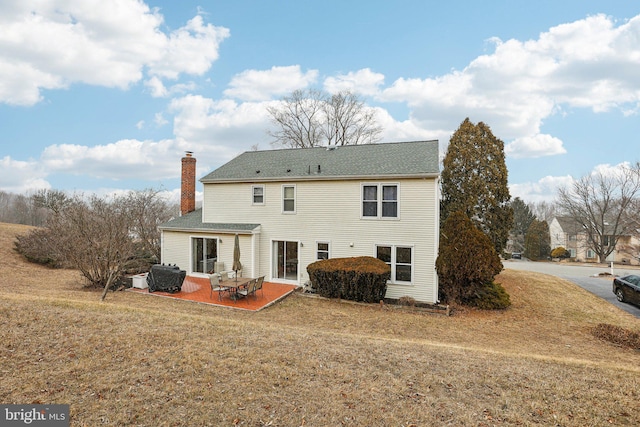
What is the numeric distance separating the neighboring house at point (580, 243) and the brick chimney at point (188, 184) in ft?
147

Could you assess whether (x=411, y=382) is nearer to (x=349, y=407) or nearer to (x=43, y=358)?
(x=349, y=407)

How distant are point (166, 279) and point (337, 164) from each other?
941 centimetres

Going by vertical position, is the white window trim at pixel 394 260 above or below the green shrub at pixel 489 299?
above

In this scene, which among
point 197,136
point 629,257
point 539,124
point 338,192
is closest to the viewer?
point 338,192

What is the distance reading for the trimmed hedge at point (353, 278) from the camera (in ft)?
42.6

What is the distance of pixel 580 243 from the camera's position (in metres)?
48.3

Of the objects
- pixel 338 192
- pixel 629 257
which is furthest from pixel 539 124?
pixel 629 257

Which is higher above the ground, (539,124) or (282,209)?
(539,124)

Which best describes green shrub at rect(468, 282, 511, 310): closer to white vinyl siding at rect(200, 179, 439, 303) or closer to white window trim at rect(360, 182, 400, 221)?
white vinyl siding at rect(200, 179, 439, 303)

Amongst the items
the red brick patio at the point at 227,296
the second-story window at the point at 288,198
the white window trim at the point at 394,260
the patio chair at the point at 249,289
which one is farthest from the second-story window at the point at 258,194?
the white window trim at the point at 394,260

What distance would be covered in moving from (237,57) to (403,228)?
13202mm

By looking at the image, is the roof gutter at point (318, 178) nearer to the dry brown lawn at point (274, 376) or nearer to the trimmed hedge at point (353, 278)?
the trimmed hedge at point (353, 278)

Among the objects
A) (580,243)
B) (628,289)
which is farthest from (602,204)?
(628,289)

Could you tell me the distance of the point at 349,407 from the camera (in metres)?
4.30
